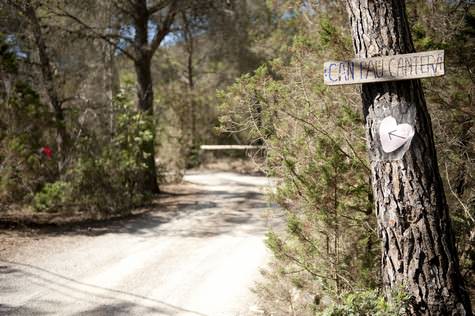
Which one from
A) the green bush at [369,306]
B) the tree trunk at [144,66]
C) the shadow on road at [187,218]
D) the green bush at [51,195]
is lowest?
the shadow on road at [187,218]

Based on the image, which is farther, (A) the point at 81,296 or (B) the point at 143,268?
(B) the point at 143,268

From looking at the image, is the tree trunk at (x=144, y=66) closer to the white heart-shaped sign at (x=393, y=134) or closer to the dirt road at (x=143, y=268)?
the dirt road at (x=143, y=268)

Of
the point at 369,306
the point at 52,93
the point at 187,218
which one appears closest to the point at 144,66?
the point at 52,93

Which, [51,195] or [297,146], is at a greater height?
[297,146]

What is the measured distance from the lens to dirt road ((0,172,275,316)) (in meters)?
5.61

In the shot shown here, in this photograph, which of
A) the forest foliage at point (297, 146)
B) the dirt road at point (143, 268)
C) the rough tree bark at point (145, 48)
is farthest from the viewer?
the rough tree bark at point (145, 48)

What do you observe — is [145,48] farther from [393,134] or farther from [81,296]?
[393,134]

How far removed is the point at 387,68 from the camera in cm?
351

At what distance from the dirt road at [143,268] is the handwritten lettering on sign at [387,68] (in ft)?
5.83

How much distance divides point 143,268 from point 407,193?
466cm

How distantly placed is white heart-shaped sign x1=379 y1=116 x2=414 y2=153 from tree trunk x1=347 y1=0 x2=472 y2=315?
0.13ft

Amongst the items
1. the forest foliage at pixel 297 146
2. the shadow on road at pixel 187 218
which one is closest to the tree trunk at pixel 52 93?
the forest foliage at pixel 297 146

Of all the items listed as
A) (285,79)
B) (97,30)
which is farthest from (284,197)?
(97,30)

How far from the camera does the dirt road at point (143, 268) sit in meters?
5.61
